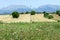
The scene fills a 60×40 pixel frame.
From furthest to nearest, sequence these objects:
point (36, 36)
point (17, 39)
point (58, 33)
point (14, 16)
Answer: point (14, 16) < point (58, 33) < point (36, 36) < point (17, 39)

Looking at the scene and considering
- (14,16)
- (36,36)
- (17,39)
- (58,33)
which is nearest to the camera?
(17,39)

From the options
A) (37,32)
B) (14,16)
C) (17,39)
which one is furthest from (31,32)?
(14,16)

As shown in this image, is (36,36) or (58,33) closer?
(36,36)

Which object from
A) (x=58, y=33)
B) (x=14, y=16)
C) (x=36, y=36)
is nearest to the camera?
(x=36, y=36)

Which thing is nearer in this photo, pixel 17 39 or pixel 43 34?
pixel 17 39

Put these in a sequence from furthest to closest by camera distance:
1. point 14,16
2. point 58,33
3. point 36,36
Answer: point 14,16 → point 58,33 → point 36,36

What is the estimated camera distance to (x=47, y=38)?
10.6 m

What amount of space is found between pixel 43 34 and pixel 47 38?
2.10ft

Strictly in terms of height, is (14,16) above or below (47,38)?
below

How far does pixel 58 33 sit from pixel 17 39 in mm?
2881

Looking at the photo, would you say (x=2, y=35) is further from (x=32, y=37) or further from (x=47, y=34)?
(x=47, y=34)

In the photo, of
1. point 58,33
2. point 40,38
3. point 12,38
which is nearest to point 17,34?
point 12,38

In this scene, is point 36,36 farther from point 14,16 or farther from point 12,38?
point 14,16

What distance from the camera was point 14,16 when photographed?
50.7 meters
